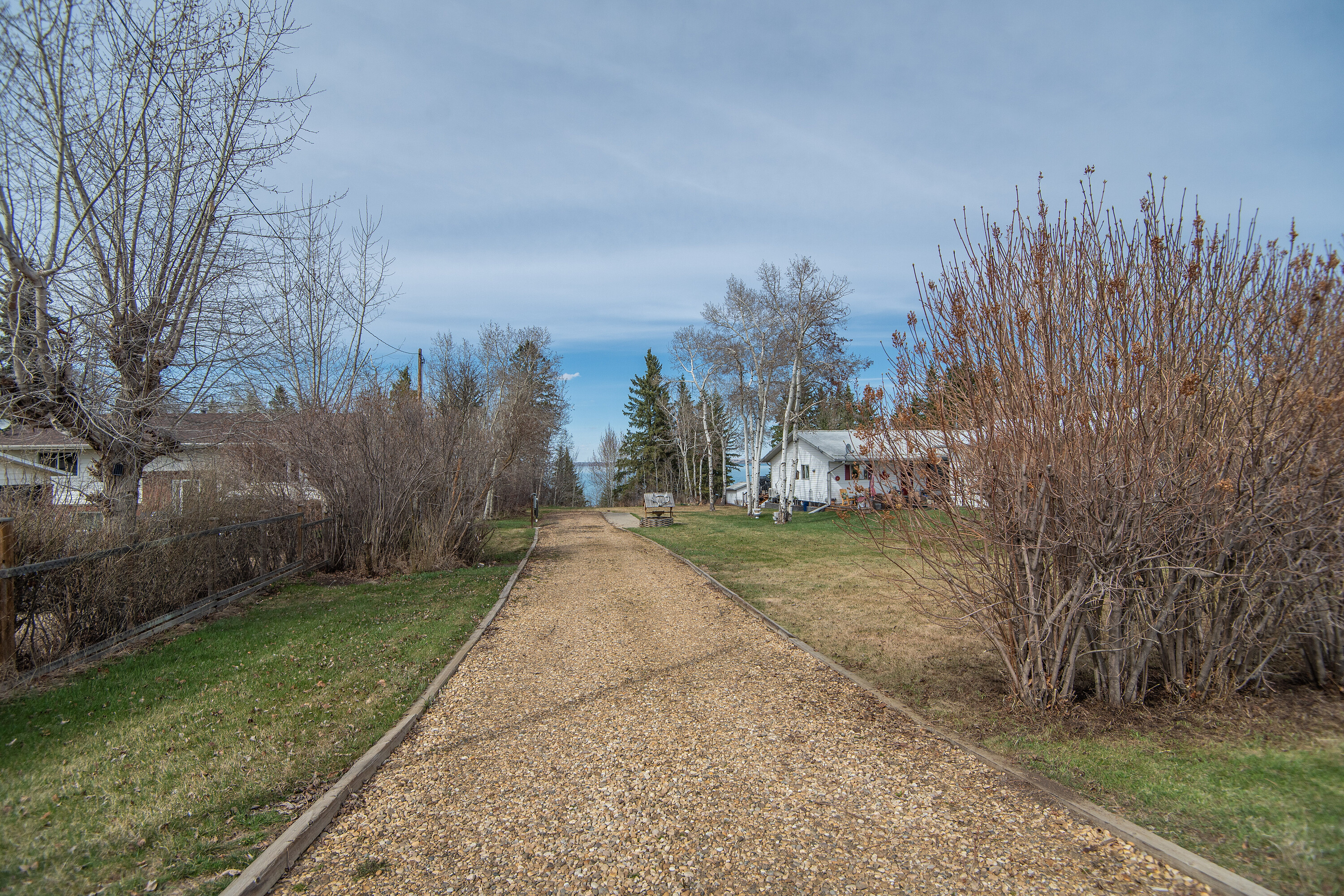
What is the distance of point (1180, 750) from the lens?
4.17m

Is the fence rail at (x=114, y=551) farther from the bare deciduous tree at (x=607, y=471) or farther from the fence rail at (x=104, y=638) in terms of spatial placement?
the bare deciduous tree at (x=607, y=471)

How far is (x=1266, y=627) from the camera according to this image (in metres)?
4.66

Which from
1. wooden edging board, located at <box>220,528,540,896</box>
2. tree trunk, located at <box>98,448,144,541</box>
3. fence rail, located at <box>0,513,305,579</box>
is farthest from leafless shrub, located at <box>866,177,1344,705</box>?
tree trunk, located at <box>98,448,144,541</box>

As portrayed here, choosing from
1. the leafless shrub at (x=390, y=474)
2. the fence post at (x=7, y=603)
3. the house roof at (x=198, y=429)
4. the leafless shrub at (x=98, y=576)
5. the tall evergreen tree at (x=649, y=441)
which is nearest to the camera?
the fence post at (x=7, y=603)

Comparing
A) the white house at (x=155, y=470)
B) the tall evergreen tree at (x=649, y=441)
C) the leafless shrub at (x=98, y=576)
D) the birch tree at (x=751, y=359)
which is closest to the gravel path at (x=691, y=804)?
the leafless shrub at (x=98, y=576)

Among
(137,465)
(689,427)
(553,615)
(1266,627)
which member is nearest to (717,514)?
(689,427)

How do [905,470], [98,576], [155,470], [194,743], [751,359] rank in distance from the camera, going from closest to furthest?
[194,743] < [905,470] < [98,576] < [155,470] < [751,359]

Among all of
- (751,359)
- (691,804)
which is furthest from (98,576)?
(751,359)

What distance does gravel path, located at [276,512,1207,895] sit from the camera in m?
3.17

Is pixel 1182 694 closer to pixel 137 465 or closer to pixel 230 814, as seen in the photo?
pixel 230 814

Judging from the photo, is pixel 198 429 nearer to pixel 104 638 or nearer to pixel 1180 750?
pixel 104 638

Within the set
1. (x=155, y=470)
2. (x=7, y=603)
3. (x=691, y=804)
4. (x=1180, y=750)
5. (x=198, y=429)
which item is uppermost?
(x=198, y=429)

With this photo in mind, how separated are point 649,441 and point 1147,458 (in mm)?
48736

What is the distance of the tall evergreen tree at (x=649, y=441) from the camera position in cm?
5219
